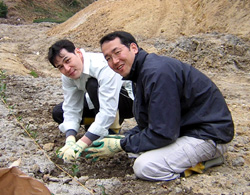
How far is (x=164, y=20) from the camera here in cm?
1002

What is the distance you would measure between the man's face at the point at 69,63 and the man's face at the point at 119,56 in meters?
0.48

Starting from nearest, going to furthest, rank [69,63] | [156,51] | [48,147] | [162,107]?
[162,107] → [69,63] → [48,147] → [156,51]

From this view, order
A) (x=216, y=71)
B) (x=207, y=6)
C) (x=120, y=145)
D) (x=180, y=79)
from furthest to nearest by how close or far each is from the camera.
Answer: (x=207, y=6) → (x=216, y=71) → (x=120, y=145) → (x=180, y=79)

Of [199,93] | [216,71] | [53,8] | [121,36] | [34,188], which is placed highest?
[53,8]

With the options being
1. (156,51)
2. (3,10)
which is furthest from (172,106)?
(3,10)

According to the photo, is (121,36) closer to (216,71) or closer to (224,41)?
(216,71)

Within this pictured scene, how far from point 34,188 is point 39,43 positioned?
420 inches

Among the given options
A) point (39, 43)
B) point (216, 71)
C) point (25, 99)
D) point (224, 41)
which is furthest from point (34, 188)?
point (39, 43)

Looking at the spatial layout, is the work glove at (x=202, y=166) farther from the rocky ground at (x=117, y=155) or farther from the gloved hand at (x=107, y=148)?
the gloved hand at (x=107, y=148)

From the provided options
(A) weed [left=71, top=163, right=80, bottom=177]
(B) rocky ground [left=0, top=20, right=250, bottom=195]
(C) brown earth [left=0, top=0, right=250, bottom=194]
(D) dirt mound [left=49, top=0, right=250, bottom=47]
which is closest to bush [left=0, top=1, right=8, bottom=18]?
(C) brown earth [left=0, top=0, right=250, bottom=194]

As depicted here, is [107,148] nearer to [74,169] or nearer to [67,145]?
[74,169]

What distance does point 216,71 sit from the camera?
7336mm

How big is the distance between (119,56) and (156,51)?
6.30m

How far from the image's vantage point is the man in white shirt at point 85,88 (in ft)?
9.33
